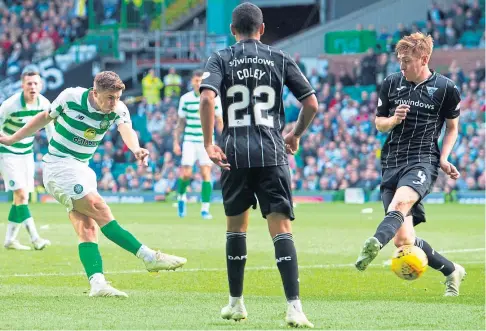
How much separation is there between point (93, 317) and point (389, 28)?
99.5ft

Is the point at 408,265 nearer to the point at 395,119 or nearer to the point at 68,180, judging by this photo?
the point at 395,119

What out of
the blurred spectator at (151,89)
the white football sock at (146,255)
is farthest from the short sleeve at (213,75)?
the blurred spectator at (151,89)

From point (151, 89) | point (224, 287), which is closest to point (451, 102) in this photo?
Answer: point (224, 287)

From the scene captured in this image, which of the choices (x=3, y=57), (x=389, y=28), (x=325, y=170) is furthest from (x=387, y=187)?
(x=3, y=57)

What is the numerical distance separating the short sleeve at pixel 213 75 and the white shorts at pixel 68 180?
2.43m

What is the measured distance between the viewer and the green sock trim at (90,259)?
10148 mm

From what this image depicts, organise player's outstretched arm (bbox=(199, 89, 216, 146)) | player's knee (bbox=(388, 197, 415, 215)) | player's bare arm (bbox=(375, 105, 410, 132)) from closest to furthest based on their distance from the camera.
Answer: player's outstretched arm (bbox=(199, 89, 216, 146)) → player's knee (bbox=(388, 197, 415, 215)) → player's bare arm (bbox=(375, 105, 410, 132))

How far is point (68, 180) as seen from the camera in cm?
1030

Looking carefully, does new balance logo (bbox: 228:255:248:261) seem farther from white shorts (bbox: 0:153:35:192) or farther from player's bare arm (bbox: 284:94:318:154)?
white shorts (bbox: 0:153:35:192)

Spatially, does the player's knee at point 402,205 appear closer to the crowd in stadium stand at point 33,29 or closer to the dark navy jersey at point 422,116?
the dark navy jersey at point 422,116

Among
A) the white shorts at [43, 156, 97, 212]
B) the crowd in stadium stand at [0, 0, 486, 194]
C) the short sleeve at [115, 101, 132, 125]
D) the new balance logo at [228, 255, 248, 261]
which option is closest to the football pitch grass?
the new balance logo at [228, 255, 248, 261]

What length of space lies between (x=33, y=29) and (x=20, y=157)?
28541 mm

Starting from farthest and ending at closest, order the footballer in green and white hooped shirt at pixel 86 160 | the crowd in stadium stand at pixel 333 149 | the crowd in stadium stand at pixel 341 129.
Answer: the crowd in stadium stand at pixel 341 129 → the crowd in stadium stand at pixel 333 149 → the footballer in green and white hooped shirt at pixel 86 160

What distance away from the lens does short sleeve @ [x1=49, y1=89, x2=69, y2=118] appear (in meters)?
10.2
